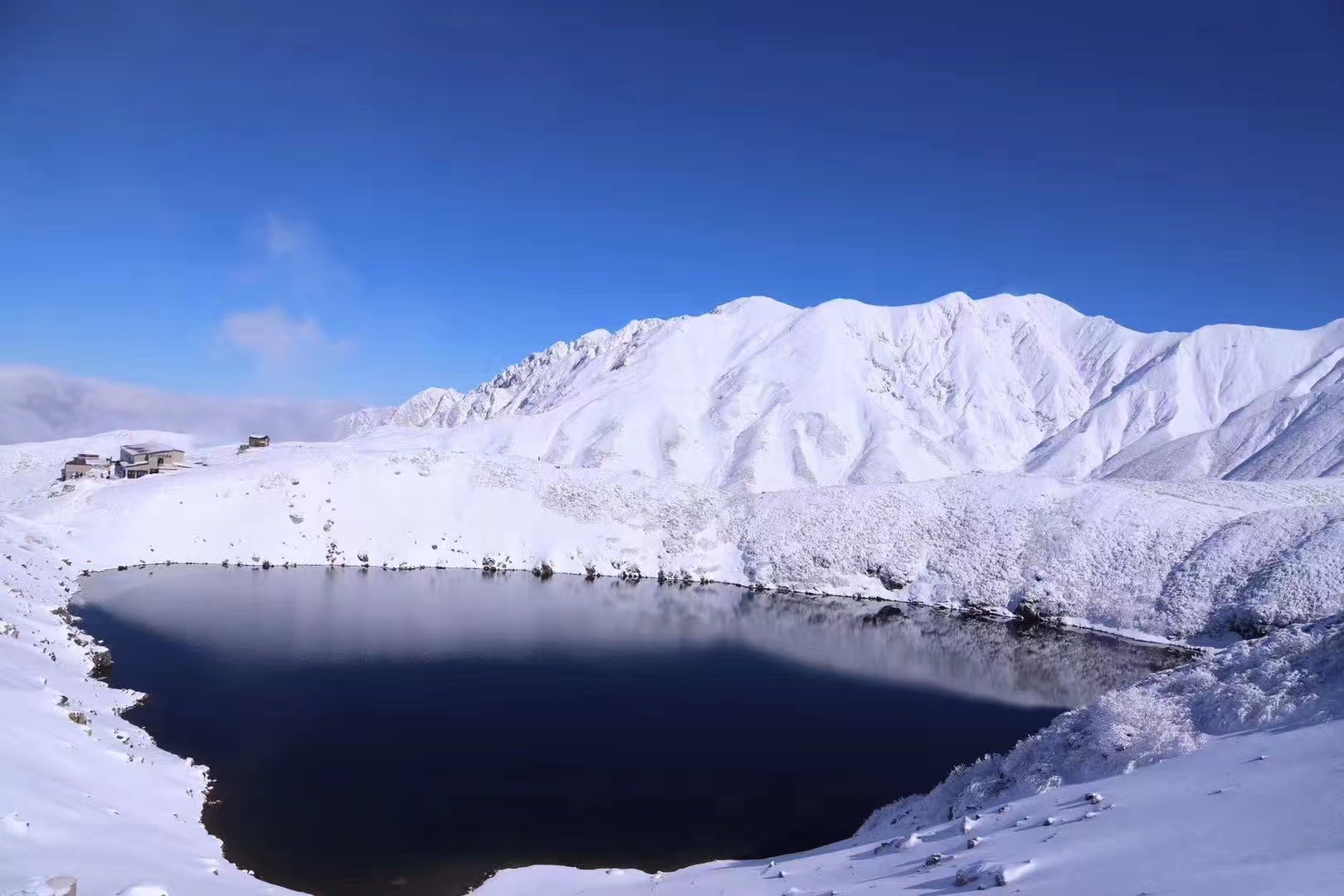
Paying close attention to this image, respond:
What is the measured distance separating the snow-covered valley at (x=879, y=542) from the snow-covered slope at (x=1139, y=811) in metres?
0.09

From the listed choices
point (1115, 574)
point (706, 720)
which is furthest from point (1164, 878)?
point (1115, 574)

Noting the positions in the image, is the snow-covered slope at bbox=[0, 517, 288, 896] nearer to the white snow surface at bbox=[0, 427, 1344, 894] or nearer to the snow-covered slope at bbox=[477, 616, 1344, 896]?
the white snow surface at bbox=[0, 427, 1344, 894]

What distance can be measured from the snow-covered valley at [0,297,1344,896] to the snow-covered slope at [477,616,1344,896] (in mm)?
93

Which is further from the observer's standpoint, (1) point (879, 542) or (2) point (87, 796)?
(1) point (879, 542)

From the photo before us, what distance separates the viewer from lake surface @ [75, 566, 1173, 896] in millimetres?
22688

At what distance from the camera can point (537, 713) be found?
109 feet

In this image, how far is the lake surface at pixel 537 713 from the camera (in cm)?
2269

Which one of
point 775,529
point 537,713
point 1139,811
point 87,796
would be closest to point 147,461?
point 775,529

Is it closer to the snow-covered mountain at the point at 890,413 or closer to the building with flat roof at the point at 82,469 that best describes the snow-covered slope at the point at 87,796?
the building with flat roof at the point at 82,469

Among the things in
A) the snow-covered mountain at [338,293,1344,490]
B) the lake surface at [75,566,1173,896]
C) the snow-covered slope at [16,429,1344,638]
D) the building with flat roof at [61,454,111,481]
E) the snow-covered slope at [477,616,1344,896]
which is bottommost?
the lake surface at [75,566,1173,896]

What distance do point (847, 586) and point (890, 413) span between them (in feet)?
310

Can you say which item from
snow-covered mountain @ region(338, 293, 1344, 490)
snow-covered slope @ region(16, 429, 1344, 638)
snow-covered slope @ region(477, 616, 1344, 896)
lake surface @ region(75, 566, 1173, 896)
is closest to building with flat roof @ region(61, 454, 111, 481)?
snow-covered slope @ region(16, 429, 1344, 638)

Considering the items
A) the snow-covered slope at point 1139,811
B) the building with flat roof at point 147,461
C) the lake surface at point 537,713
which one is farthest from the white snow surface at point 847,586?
the building with flat roof at point 147,461

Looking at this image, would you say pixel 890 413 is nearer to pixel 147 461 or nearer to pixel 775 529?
pixel 775 529
